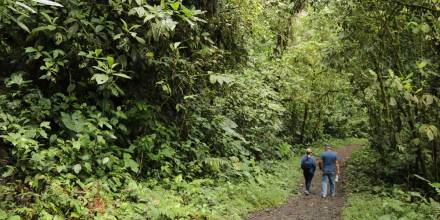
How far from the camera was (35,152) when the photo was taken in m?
6.55

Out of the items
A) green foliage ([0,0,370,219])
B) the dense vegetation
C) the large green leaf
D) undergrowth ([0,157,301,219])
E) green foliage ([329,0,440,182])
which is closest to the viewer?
undergrowth ([0,157,301,219])

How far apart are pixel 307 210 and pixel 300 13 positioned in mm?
16327

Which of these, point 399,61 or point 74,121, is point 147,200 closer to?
point 74,121

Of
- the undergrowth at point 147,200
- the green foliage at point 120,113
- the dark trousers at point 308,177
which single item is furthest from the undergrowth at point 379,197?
the undergrowth at point 147,200

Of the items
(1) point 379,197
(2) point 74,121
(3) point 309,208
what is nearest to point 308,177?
(3) point 309,208

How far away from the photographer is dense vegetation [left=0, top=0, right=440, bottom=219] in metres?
6.54

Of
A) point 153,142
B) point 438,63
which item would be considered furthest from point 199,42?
point 438,63

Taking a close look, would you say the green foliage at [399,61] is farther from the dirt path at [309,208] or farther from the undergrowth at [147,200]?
the undergrowth at [147,200]

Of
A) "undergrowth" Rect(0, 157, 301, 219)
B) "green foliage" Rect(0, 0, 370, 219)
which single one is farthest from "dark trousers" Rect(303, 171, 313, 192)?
"undergrowth" Rect(0, 157, 301, 219)

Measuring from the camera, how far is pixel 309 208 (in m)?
11.0

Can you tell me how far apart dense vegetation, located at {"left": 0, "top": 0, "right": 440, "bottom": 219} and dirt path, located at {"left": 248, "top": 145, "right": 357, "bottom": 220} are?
372mm

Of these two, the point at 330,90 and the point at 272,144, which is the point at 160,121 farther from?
the point at 330,90

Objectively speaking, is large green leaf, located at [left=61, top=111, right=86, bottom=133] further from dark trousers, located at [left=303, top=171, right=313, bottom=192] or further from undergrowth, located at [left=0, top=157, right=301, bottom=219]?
dark trousers, located at [left=303, top=171, right=313, bottom=192]

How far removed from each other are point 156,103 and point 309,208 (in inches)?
196
